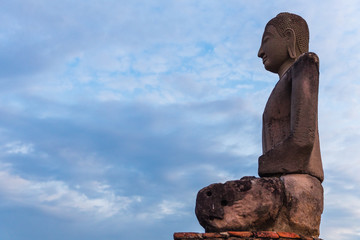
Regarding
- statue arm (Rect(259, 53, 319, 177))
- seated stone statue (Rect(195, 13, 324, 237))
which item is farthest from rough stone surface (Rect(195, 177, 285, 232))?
statue arm (Rect(259, 53, 319, 177))

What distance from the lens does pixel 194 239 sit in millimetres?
6023

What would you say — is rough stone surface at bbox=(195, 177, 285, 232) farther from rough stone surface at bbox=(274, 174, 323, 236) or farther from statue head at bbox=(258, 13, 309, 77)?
statue head at bbox=(258, 13, 309, 77)

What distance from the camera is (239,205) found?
6.27 metres

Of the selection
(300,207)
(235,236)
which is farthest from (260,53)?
(235,236)

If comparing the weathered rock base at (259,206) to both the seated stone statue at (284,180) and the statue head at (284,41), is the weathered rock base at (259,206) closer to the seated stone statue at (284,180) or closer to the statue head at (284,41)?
the seated stone statue at (284,180)

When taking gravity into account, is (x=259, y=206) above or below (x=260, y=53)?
below

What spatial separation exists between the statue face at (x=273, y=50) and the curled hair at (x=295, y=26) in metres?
0.09

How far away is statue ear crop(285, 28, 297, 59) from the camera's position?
25.5 ft

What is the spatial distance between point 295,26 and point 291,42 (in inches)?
11.9

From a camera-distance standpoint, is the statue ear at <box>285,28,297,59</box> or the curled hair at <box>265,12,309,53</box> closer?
the statue ear at <box>285,28,297,59</box>

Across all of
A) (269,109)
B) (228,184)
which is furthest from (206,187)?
(269,109)

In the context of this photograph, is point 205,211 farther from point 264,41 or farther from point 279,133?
point 264,41

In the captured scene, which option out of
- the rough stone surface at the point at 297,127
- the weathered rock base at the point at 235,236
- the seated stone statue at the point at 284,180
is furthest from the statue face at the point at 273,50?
the weathered rock base at the point at 235,236

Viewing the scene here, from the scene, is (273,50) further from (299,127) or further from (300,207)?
(300,207)
